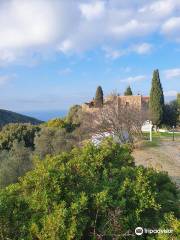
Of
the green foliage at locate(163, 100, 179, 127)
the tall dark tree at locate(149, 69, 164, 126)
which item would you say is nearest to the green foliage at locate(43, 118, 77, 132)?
the tall dark tree at locate(149, 69, 164, 126)

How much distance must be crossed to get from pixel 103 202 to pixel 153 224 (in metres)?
1.29

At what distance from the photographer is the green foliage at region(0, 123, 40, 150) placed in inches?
1784

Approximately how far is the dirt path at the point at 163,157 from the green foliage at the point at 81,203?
11.2 metres

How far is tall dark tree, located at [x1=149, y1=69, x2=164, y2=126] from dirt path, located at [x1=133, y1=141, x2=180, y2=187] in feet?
49.3

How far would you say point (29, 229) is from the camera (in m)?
7.75

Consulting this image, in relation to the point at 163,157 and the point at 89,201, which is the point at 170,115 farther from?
the point at 89,201

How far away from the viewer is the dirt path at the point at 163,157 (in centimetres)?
2302

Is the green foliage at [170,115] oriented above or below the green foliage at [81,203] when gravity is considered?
Result: above

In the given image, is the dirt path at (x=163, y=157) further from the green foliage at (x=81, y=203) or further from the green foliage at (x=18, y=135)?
the green foliage at (x=18, y=135)

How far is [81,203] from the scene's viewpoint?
25.4 ft

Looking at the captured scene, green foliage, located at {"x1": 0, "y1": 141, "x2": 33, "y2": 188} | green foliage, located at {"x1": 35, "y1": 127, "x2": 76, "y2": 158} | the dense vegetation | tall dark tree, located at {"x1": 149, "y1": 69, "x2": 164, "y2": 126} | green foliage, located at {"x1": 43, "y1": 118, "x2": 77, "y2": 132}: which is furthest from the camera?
tall dark tree, located at {"x1": 149, "y1": 69, "x2": 164, "y2": 126}

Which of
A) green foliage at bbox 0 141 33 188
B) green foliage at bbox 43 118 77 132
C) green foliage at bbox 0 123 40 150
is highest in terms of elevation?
green foliage at bbox 43 118 77 132

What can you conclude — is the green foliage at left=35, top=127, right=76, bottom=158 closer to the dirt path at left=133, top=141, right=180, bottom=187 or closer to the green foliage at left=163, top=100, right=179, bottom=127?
the dirt path at left=133, top=141, right=180, bottom=187

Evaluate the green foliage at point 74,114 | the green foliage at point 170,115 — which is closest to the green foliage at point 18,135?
the green foliage at point 74,114
